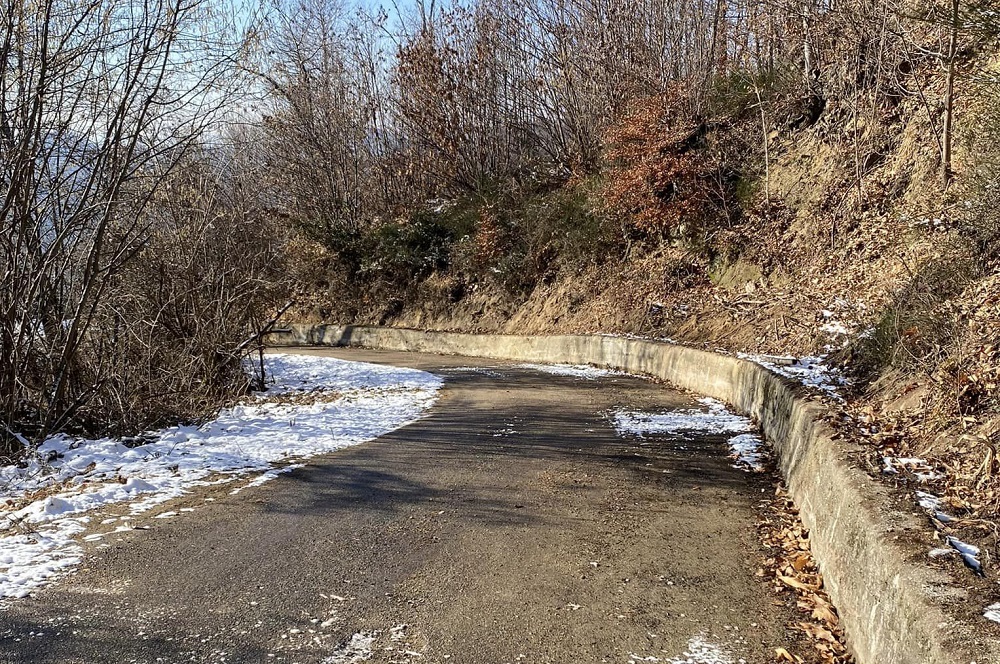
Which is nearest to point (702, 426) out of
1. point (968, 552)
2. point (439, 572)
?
point (439, 572)

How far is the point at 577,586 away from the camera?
182 inches

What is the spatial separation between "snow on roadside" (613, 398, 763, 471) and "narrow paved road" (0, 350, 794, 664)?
1.76 feet

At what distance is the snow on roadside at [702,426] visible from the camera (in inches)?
323

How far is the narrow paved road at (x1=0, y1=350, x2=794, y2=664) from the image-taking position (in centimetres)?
385

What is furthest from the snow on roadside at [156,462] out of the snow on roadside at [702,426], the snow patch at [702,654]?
the snow patch at [702,654]

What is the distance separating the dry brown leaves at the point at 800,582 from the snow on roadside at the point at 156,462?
13.8 ft

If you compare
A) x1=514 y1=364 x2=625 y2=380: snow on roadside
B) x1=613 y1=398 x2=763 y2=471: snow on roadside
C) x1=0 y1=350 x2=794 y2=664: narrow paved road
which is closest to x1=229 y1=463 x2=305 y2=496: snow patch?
x1=0 y1=350 x2=794 y2=664: narrow paved road

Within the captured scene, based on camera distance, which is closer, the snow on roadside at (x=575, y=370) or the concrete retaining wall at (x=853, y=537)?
the concrete retaining wall at (x=853, y=537)

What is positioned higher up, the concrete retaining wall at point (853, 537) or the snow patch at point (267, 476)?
the concrete retaining wall at point (853, 537)

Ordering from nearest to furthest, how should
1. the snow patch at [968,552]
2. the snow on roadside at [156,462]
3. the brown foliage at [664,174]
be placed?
the snow patch at [968,552] → the snow on roadside at [156,462] → the brown foliage at [664,174]

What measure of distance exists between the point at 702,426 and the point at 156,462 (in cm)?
613

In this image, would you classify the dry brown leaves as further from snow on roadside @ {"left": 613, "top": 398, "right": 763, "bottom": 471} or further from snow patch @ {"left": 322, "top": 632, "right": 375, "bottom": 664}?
snow patch @ {"left": 322, "top": 632, "right": 375, "bottom": 664}

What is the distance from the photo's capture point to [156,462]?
7.40m

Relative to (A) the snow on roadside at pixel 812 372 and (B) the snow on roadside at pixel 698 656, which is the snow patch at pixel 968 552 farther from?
(A) the snow on roadside at pixel 812 372
